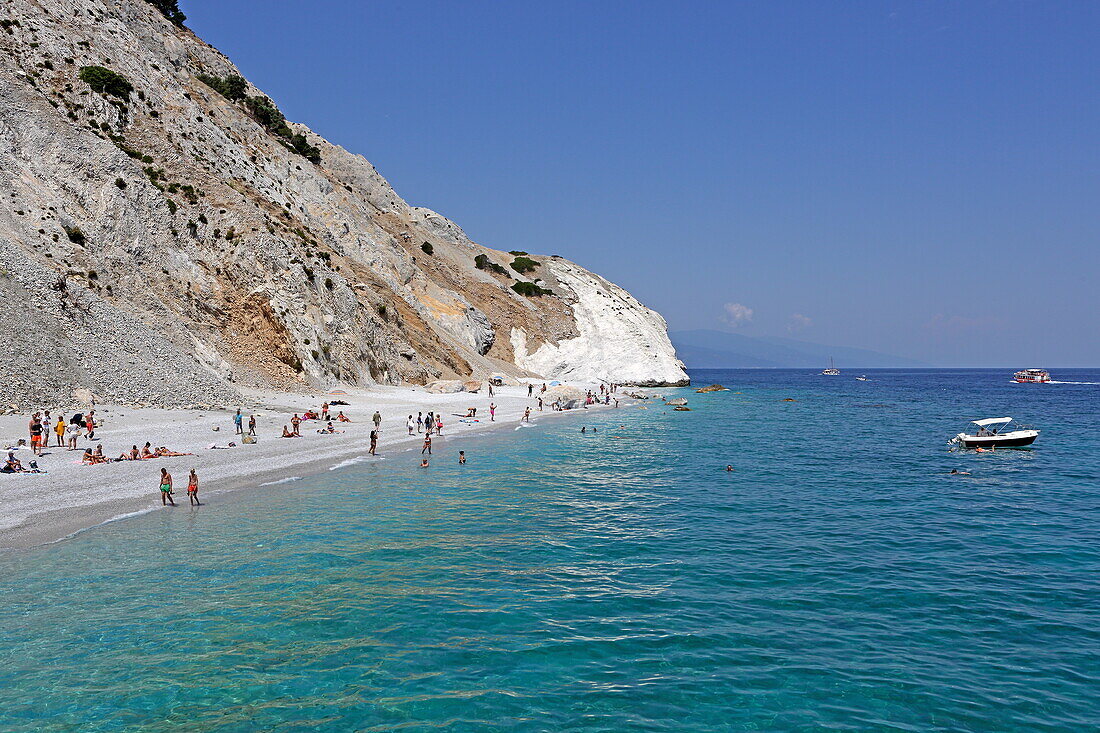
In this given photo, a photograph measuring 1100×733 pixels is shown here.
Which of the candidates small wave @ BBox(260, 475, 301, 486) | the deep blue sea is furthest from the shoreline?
the deep blue sea

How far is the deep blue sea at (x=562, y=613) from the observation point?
379 inches

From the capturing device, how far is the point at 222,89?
75000 mm

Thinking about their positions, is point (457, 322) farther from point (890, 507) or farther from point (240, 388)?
point (890, 507)

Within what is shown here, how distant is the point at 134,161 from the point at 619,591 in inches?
1978

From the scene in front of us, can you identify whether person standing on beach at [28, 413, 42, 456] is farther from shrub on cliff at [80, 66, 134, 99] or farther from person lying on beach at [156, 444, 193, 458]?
shrub on cliff at [80, 66, 134, 99]

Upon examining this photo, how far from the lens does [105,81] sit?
169 ft

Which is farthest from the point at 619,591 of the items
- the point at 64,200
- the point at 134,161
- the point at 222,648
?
the point at 134,161

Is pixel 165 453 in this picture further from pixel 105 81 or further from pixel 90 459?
pixel 105 81

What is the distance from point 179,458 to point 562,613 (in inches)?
789

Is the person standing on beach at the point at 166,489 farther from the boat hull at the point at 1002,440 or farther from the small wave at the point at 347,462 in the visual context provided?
the boat hull at the point at 1002,440

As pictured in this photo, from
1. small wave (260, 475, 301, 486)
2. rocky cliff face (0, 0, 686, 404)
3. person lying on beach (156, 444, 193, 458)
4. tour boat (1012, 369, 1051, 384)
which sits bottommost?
small wave (260, 475, 301, 486)

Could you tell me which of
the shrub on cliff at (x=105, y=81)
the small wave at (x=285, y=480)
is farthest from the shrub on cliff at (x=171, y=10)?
the small wave at (x=285, y=480)

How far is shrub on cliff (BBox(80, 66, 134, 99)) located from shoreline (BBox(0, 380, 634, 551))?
2832 centimetres

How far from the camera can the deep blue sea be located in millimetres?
9633
